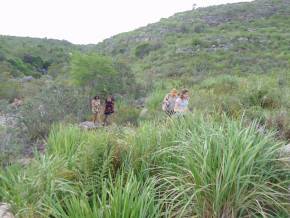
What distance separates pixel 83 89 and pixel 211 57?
1472 cm

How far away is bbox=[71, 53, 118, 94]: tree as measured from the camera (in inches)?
722

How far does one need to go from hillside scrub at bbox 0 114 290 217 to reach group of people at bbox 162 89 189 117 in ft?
14.6

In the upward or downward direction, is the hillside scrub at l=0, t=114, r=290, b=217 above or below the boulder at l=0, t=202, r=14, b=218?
above

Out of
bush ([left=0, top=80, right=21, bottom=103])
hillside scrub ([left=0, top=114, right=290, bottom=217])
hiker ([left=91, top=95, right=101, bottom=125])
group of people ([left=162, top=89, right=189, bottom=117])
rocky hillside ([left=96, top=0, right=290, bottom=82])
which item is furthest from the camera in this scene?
rocky hillside ([left=96, top=0, right=290, bottom=82])

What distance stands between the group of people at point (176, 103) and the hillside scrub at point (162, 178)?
14.6ft

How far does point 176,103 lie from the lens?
10.9 meters

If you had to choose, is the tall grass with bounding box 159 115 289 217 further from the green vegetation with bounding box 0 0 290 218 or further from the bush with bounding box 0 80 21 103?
the bush with bounding box 0 80 21 103

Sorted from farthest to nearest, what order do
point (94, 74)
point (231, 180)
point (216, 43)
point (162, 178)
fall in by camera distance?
point (216, 43) < point (94, 74) < point (162, 178) < point (231, 180)

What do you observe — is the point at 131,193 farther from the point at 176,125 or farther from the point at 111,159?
the point at 176,125

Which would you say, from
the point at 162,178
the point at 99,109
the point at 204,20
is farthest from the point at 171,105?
the point at 204,20

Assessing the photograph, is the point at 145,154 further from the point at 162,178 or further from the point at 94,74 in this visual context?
the point at 94,74

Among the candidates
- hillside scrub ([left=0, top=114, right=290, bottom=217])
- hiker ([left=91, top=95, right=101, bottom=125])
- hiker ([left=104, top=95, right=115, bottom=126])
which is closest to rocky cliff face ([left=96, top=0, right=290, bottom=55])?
hiker ([left=104, top=95, right=115, bottom=126])

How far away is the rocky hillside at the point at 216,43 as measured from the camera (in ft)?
88.1

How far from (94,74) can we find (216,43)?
19.5 metres
